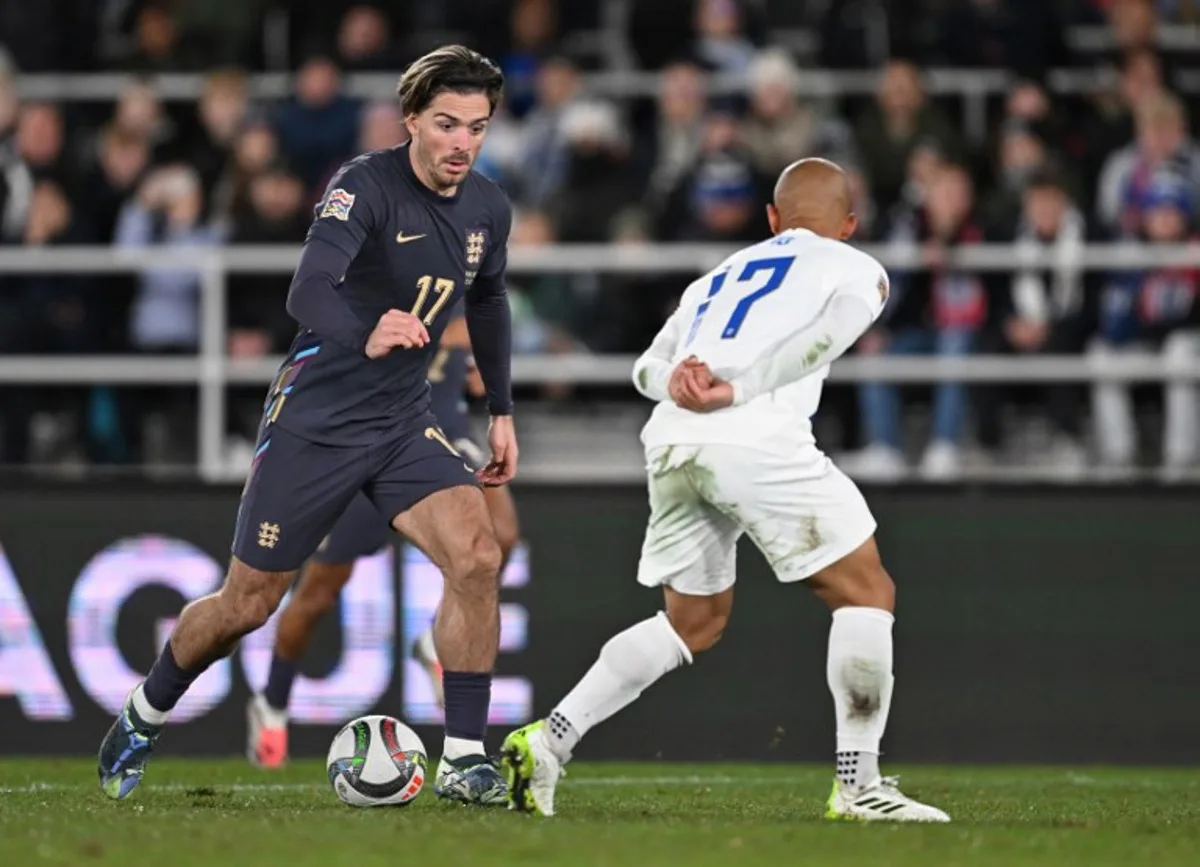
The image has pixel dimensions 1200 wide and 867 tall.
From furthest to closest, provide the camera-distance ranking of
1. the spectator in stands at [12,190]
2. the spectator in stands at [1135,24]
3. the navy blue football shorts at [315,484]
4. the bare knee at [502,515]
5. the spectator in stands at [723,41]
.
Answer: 1. the spectator in stands at [723,41]
2. the spectator in stands at [1135,24]
3. the spectator in stands at [12,190]
4. the bare knee at [502,515]
5. the navy blue football shorts at [315,484]

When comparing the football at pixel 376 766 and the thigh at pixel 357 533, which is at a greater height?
the thigh at pixel 357 533

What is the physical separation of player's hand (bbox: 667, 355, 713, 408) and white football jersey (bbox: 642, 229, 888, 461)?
61mm

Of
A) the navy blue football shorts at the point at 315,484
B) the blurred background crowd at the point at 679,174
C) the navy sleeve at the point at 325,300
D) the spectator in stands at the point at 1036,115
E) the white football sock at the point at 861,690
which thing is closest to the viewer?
the navy sleeve at the point at 325,300

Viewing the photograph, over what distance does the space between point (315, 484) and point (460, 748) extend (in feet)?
3.48

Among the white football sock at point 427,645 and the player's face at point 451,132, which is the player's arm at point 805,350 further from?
the white football sock at point 427,645

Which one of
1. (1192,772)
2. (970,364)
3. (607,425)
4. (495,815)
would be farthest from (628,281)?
(495,815)

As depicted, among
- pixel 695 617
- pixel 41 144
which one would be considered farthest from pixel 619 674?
pixel 41 144

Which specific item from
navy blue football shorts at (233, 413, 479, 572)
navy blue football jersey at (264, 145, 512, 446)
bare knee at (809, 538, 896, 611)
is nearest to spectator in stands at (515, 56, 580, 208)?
navy blue football jersey at (264, 145, 512, 446)

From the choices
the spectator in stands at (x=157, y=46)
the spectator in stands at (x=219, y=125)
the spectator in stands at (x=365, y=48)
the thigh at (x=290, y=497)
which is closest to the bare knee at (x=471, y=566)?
the thigh at (x=290, y=497)

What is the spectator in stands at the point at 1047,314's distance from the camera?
13.3 m

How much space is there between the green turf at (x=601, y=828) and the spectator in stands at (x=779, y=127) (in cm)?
516

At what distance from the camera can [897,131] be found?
14.8m

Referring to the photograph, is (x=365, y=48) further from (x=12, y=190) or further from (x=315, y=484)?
(x=315, y=484)

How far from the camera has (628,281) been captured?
1371 centimetres
